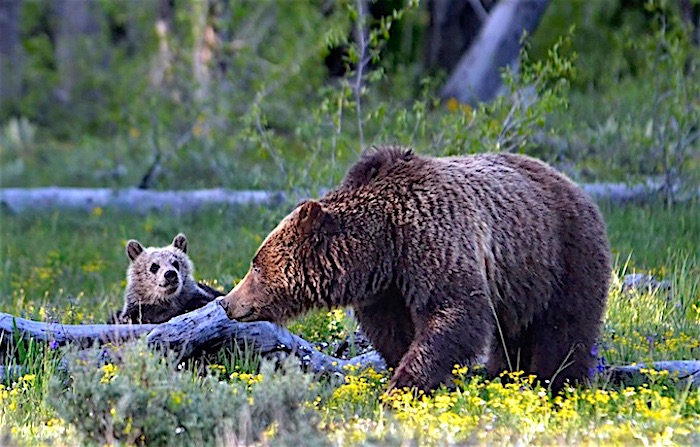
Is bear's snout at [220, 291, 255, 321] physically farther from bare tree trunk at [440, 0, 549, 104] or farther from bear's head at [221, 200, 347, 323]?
bare tree trunk at [440, 0, 549, 104]

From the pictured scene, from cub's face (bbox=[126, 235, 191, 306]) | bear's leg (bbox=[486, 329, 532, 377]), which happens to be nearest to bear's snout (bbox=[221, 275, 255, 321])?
bear's leg (bbox=[486, 329, 532, 377])

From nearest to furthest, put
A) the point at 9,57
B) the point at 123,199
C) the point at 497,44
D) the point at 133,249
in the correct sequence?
the point at 133,249, the point at 123,199, the point at 497,44, the point at 9,57

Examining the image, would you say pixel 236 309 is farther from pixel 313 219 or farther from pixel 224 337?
pixel 313 219

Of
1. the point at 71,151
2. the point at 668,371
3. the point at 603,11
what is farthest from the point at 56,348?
the point at 603,11

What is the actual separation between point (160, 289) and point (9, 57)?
1808 cm

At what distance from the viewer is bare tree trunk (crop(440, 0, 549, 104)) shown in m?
17.9

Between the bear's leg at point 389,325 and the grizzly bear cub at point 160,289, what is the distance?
77.3 inches

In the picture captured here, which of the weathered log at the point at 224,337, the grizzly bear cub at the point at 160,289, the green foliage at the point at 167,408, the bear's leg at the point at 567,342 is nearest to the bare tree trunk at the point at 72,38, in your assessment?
the grizzly bear cub at the point at 160,289

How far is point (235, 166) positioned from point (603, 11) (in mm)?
15155

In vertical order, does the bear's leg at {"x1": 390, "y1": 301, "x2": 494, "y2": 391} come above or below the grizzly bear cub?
below

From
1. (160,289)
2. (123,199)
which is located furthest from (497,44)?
(160,289)

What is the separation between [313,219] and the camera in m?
6.84

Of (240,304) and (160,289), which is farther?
(160,289)

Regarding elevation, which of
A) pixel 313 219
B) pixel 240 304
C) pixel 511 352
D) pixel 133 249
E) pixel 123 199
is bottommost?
pixel 511 352
